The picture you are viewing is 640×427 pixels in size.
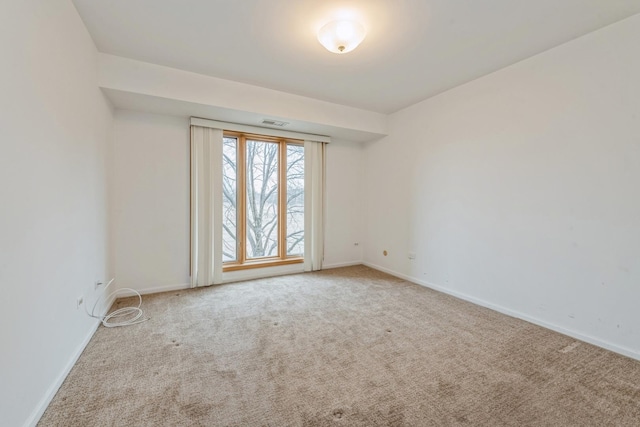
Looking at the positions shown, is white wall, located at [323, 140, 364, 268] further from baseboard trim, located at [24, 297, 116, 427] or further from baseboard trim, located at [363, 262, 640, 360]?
baseboard trim, located at [24, 297, 116, 427]

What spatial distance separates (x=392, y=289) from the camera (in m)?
3.59

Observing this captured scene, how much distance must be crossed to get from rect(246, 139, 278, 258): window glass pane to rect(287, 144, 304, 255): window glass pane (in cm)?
22

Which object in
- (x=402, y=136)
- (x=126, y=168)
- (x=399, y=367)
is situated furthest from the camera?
(x=402, y=136)

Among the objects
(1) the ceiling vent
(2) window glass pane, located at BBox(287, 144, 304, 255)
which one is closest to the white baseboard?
(2) window glass pane, located at BBox(287, 144, 304, 255)

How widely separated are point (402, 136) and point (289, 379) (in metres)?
3.60

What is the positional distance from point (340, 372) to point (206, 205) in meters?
2.73

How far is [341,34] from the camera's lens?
2076mm

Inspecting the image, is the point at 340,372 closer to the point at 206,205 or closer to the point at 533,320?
the point at 533,320

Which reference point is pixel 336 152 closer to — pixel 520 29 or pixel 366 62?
pixel 366 62

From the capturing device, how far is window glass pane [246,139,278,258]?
4.07 metres

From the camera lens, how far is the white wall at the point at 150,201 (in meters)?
3.22

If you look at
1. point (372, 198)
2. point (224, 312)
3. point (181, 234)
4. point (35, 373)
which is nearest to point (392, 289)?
point (372, 198)

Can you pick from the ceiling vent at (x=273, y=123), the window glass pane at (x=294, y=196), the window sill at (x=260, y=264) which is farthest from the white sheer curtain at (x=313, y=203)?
the ceiling vent at (x=273, y=123)

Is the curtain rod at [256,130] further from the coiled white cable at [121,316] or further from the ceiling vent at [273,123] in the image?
the coiled white cable at [121,316]
